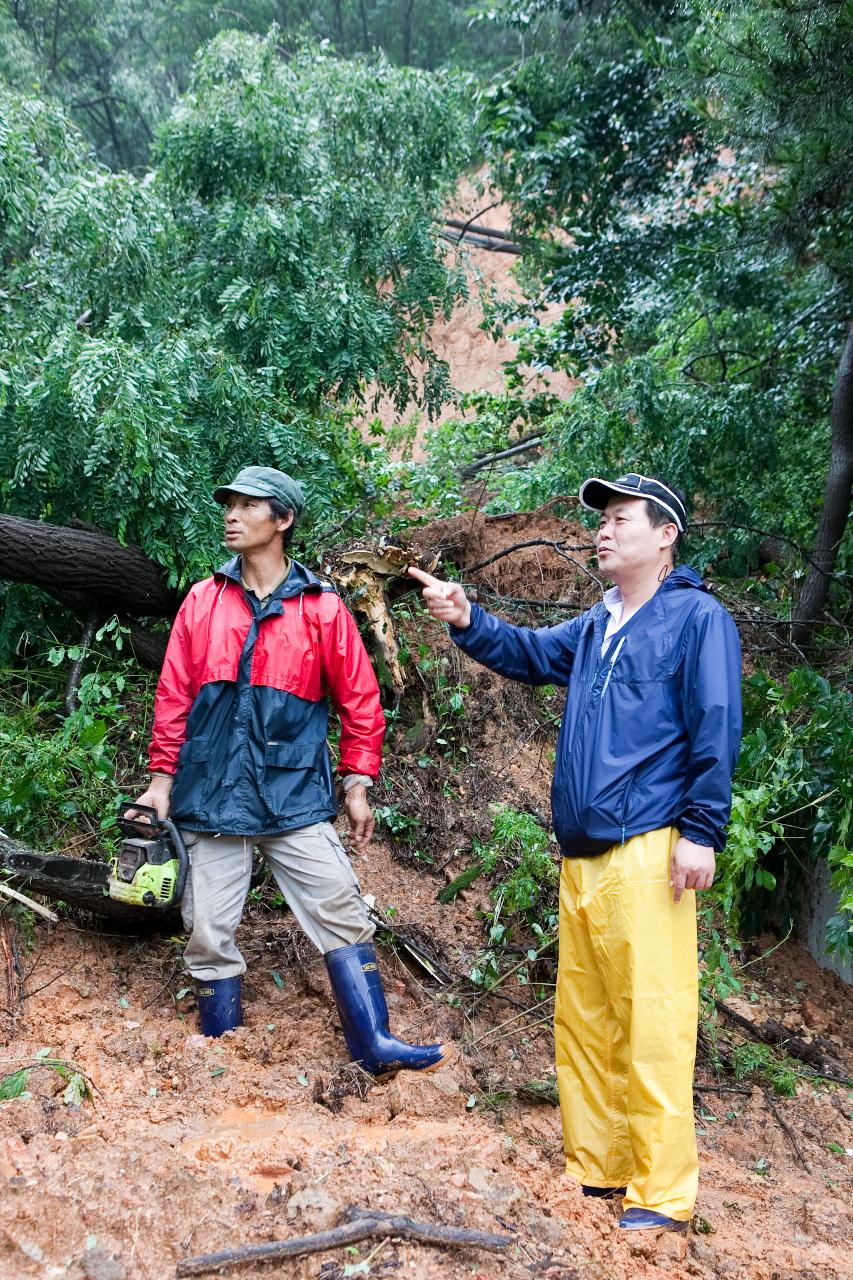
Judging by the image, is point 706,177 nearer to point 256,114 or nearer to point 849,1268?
point 256,114

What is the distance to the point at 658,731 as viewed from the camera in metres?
2.90

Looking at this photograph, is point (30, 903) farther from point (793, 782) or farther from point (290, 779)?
point (793, 782)

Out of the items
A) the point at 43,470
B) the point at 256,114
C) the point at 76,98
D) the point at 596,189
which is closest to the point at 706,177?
the point at 596,189

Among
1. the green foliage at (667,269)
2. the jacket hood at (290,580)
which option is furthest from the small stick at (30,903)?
the green foliage at (667,269)

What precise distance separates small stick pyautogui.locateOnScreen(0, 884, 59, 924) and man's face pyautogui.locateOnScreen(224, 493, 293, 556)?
5.29ft

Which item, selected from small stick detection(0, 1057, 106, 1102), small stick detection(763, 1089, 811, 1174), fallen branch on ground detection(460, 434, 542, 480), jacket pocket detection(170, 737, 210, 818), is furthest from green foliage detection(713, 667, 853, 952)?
fallen branch on ground detection(460, 434, 542, 480)

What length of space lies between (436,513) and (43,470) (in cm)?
286

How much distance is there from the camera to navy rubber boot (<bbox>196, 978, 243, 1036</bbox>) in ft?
11.7

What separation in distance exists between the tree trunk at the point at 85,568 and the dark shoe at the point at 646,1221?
3692 mm

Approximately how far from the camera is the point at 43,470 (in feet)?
16.6

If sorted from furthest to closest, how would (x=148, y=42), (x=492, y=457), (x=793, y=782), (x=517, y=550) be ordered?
(x=148, y=42) → (x=492, y=457) → (x=517, y=550) → (x=793, y=782)

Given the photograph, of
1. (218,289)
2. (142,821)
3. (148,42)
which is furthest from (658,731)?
(148,42)

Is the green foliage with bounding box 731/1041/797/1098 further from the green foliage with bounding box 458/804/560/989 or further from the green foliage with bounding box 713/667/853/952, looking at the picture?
the green foliage with bounding box 458/804/560/989

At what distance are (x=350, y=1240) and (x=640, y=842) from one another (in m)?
1.25
